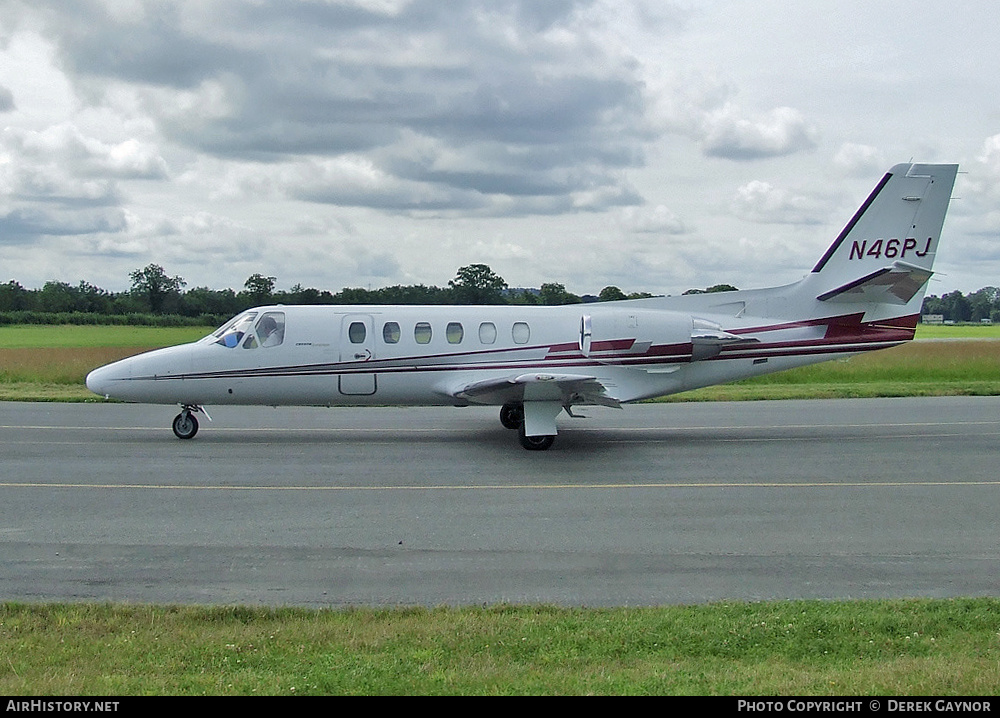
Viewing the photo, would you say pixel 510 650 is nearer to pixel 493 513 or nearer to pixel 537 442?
pixel 493 513

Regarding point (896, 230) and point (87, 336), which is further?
point (87, 336)

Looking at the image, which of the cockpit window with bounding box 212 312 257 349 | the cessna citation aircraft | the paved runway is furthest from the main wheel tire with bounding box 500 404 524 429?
the cockpit window with bounding box 212 312 257 349

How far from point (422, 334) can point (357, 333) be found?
1.21 metres

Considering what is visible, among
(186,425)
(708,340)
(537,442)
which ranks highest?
(708,340)

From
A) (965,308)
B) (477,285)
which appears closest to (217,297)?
(477,285)

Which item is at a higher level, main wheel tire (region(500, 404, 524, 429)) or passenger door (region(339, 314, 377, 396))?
passenger door (region(339, 314, 377, 396))

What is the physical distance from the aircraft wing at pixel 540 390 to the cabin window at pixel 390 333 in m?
1.54

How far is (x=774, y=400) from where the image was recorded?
85.6ft

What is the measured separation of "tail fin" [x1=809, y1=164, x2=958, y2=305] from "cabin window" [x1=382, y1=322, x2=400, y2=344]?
26.8ft

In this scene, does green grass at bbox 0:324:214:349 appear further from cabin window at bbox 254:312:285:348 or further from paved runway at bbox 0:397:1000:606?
paved runway at bbox 0:397:1000:606

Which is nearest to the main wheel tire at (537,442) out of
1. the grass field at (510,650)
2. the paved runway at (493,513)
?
the paved runway at (493,513)

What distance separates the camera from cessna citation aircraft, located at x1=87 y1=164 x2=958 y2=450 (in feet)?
57.1

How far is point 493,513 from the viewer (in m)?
11.4
